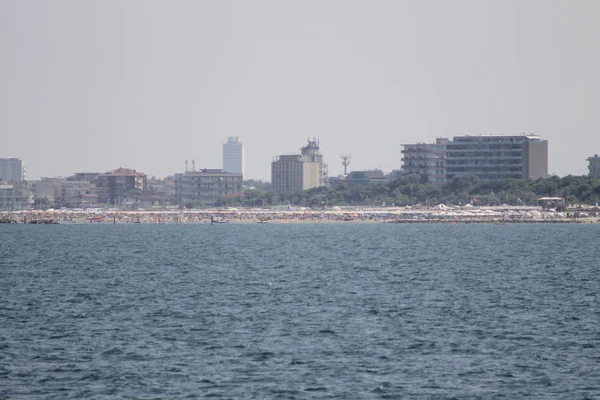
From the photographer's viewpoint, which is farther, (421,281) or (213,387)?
(421,281)

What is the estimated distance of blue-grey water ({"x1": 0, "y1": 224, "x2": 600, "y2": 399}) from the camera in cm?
3788

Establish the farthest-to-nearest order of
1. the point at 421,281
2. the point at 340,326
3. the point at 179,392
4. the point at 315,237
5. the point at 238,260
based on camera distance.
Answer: the point at 315,237
the point at 238,260
the point at 421,281
the point at 340,326
the point at 179,392

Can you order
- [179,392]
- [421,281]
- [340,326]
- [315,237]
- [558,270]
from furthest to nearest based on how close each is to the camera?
[315,237] < [558,270] < [421,281] < [340,326] < [179,392]

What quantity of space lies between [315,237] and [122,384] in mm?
120793

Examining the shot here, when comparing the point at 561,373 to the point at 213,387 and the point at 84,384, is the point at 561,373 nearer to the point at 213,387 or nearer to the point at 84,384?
the point at 213,387

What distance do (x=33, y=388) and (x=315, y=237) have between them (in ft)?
399

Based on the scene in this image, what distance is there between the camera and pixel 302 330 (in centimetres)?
4944

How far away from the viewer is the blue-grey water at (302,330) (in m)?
37.9

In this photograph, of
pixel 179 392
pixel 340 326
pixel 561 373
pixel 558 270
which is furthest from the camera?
pixel 558 270

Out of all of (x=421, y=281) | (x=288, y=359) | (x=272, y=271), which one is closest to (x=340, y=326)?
(x=288, y=359)

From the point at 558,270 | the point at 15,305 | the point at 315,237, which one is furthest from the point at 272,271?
the point at 315,237

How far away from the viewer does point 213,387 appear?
123 ft

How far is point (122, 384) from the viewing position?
3775 centimetres

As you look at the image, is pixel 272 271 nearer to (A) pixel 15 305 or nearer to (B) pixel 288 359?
(A) pixel 15 305
